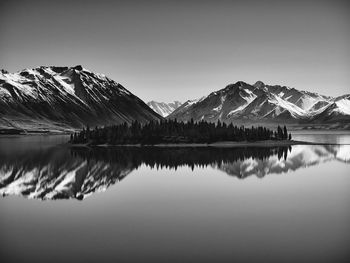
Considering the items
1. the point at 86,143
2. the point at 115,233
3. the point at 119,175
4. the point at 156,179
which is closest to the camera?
the point at 115,233

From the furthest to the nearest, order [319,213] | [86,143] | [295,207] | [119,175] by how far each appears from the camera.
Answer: [86,143] < [119,175] < [295,207] < [319,213]

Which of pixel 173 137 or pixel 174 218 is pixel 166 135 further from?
pixel 174 218

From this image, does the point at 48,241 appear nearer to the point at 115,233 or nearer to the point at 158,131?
the point at 115,233

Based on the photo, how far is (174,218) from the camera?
119 ft

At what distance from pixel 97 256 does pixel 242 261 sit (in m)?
8.89

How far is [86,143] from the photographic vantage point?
172m

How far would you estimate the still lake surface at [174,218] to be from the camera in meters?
26.5

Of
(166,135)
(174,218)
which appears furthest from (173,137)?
(174,218)

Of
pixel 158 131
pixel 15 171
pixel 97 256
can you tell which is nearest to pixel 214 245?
pixel 97 256

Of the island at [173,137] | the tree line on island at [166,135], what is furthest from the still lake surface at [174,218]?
the tree line on island at [166,135]

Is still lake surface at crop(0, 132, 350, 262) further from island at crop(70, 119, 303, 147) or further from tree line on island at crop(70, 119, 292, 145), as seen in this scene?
tree line on island at crop(70, 119, 292, 145)

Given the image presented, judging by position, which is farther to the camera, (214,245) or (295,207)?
Result: (295,207)

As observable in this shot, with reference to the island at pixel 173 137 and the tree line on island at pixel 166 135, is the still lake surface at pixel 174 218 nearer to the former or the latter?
the island at pixel 173 137

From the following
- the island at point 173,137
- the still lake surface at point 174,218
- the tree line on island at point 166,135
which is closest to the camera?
the still lake surface at point 174,218
